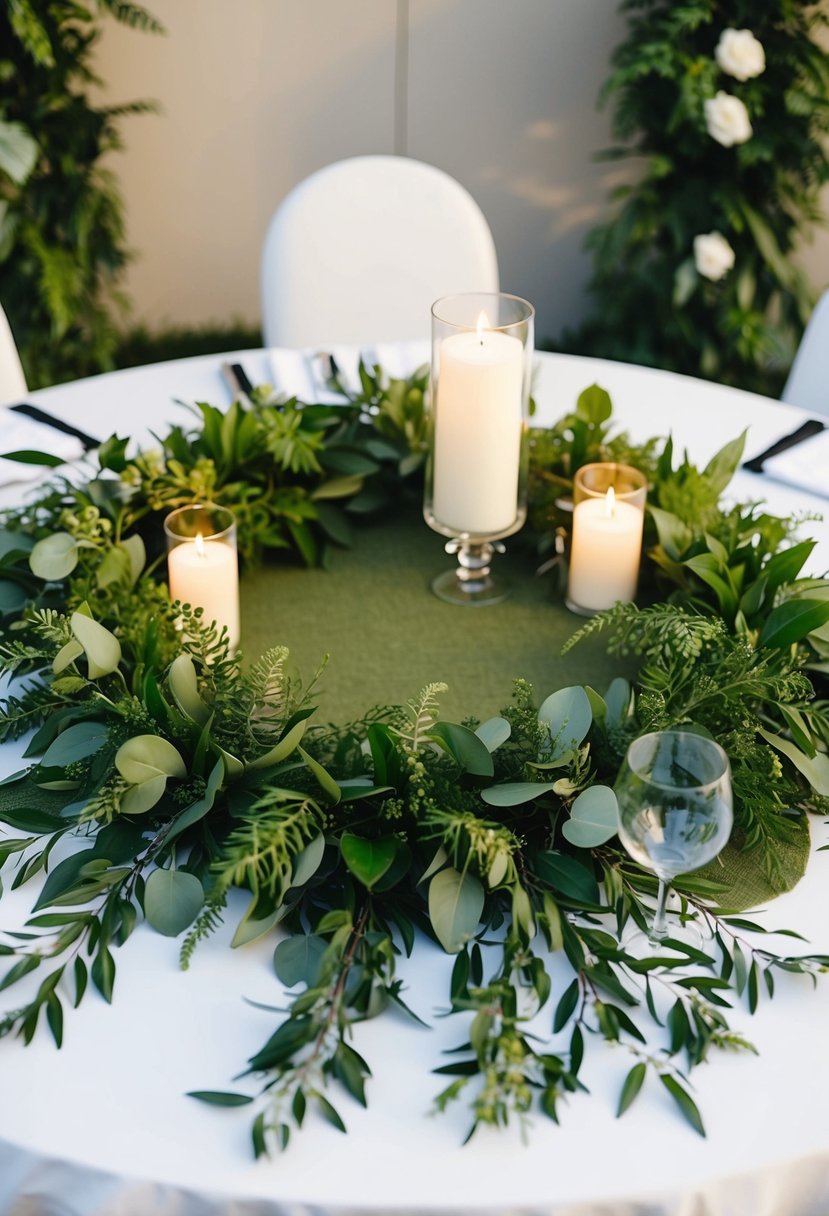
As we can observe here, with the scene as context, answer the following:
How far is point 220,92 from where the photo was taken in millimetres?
3527

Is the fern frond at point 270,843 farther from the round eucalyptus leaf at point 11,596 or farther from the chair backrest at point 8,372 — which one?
the chair backrest at point 8,372

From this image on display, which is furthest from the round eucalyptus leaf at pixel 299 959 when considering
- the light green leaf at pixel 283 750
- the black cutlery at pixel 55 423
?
the black cutlery at pixel 55 423

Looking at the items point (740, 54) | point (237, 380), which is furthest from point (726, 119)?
point (237, 380)

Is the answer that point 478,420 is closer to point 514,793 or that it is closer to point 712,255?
point 514,793

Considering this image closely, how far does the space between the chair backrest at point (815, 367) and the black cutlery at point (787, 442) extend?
0.38 meters

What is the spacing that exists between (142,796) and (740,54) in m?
2.64

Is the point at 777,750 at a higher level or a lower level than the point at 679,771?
lower

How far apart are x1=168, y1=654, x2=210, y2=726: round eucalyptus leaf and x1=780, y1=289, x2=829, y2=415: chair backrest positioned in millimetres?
1363

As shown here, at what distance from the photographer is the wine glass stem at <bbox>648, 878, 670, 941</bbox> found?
3.05ft

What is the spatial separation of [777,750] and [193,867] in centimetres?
51

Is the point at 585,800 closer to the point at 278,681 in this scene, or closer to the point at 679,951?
the point at 679,951

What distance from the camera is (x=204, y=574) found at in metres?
1.30

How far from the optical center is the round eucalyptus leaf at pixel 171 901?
3.16 ft

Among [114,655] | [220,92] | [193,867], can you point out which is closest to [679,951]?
[193,867]
